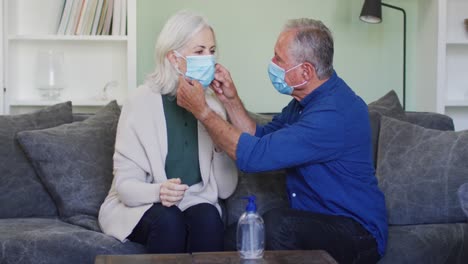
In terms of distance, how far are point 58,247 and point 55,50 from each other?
165cm

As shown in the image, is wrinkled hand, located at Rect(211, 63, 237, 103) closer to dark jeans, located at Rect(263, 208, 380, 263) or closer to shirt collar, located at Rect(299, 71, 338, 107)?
shirt collar, located at Rect(299, 71, 338, 107)

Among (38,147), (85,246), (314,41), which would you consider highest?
(314,41)

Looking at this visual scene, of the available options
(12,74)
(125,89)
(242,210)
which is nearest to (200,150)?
(242,210)

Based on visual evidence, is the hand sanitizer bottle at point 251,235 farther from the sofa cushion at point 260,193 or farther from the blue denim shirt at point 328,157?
the sofa cushion at point 260,193

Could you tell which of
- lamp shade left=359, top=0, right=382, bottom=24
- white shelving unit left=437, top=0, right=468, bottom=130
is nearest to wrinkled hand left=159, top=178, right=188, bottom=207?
lamp shade left=359, top=0, right=382, bottom=24

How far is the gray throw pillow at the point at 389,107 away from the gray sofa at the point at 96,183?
0.05 metres

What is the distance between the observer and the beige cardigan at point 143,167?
2357mm

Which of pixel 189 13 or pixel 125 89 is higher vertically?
pixel 189 13

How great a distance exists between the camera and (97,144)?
110 inches

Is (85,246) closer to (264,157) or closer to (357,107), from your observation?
(264,157)

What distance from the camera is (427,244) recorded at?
2.45 metres

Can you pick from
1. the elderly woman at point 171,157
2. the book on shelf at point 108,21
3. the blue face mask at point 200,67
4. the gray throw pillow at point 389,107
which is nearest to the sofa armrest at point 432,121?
the gray throw pillow at point 389,107

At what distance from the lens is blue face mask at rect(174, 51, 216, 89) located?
247cm

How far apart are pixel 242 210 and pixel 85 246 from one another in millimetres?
635
